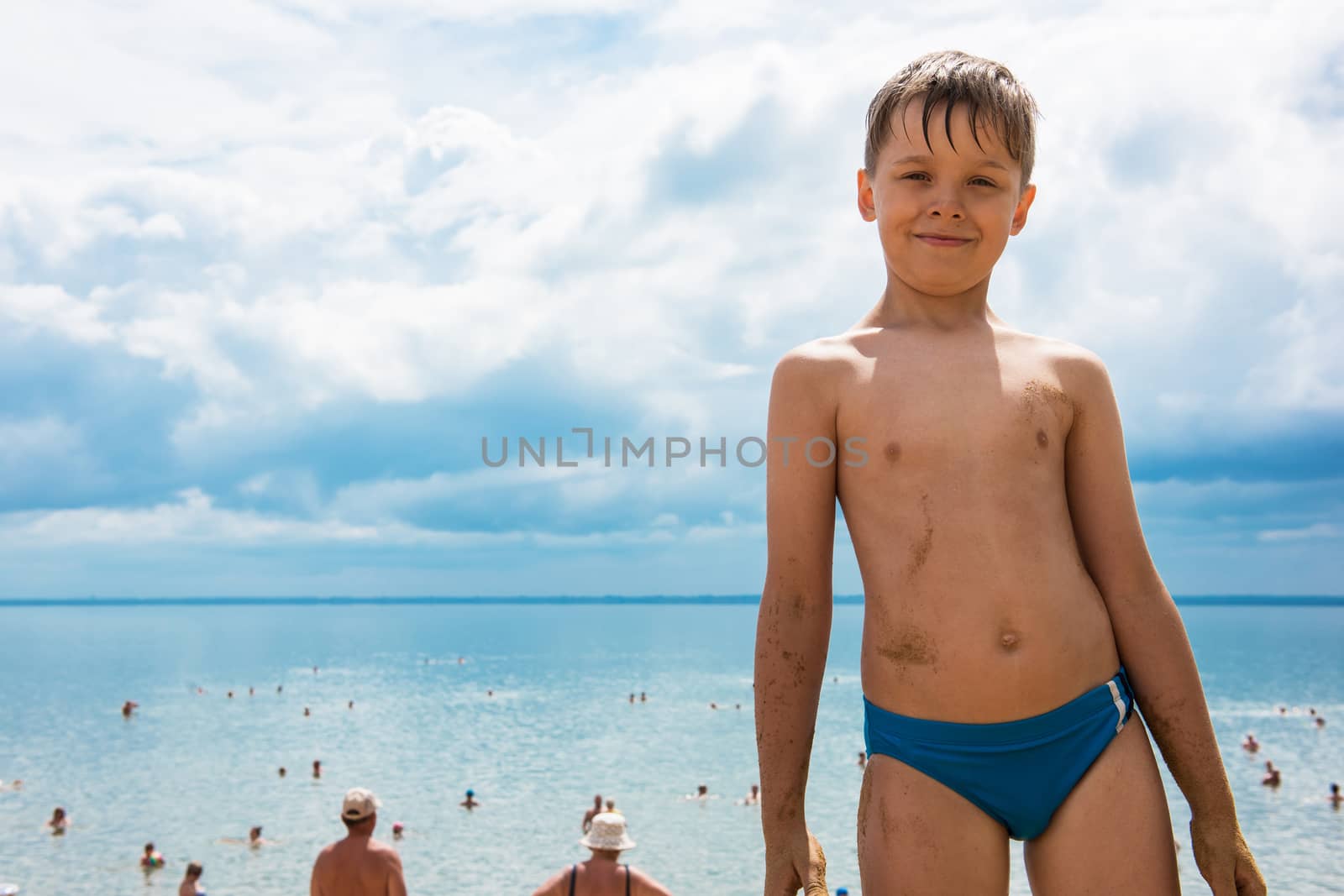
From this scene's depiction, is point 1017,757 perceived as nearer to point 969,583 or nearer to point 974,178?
point 969,583

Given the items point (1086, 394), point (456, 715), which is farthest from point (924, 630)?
point (456, 715)

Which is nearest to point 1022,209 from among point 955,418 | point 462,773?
point 955,418

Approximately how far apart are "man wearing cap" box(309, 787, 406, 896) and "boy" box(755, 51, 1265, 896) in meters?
10.1

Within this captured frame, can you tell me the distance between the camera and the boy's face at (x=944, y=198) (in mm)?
3471

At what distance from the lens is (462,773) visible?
53.2 metres

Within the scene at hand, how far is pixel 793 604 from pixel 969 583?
0.53 meters

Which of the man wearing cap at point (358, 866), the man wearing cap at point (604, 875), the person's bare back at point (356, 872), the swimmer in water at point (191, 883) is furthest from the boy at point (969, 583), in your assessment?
the swimmer in water at point (191, 883)

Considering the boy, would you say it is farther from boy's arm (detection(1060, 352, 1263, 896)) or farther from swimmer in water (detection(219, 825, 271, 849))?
swimmer in water (detection(219, 825, 271, 849))

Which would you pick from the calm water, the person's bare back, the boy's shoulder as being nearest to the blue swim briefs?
the boy's shoulder

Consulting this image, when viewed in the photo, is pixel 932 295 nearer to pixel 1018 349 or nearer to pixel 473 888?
pixel 1018 349

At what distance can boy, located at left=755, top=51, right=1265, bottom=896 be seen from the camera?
316 centimetres

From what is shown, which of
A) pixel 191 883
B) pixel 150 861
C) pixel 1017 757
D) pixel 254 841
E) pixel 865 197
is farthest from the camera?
pixel 254 841

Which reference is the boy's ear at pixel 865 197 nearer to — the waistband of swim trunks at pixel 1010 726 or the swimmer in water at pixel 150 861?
the waistband of swim trunks at pixel 1010 726

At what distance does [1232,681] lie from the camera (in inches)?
4058
